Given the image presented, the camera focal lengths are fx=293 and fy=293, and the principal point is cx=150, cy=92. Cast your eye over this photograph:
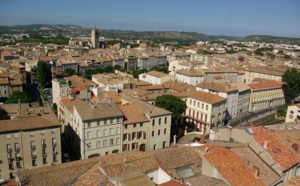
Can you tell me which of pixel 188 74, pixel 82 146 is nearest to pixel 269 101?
pixel 188 74

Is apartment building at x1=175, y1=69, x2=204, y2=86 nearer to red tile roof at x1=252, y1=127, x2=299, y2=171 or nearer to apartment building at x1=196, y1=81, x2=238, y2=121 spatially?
apartment building at x1=196, y1=81, x2=238, y2=121

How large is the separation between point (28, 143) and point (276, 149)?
31.4m

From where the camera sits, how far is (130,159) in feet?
107

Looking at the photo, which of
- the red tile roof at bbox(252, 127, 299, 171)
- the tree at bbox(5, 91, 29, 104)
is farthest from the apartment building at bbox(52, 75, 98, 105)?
the red tile roof at bbox(252, 127, 299, 171)

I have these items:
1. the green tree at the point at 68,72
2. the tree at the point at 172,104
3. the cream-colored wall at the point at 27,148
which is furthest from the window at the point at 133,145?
the green tree at the point at 68,72

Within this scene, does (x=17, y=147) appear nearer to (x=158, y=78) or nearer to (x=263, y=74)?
(x=158, y=78)

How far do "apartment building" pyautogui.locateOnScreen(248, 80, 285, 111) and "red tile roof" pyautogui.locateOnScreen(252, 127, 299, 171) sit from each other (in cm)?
4897

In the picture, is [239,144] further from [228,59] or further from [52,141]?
[228,59]

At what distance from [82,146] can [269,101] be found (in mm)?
64428

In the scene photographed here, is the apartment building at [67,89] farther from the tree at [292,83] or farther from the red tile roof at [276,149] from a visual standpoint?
the tree at [292,83]

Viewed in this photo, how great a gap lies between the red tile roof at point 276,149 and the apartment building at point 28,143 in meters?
26.6

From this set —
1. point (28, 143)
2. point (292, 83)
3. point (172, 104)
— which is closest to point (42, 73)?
point (172, 104)

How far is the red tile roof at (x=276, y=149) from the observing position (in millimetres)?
30800

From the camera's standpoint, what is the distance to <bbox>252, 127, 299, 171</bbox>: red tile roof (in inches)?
1213
